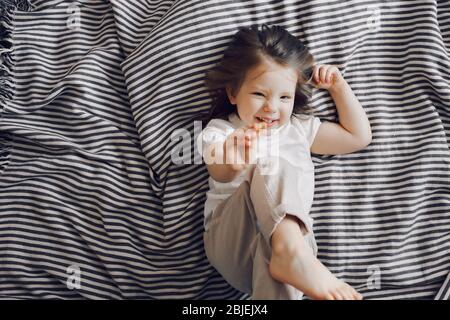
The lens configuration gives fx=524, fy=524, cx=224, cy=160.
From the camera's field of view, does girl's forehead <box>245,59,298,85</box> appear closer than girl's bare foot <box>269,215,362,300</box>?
No

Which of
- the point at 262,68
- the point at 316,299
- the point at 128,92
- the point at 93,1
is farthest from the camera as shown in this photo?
the point at 93,1

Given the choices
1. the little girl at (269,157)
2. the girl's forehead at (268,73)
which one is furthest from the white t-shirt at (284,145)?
the girl's forehead at (268,73)

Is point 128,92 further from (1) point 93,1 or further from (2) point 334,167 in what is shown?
(2) point 334,167

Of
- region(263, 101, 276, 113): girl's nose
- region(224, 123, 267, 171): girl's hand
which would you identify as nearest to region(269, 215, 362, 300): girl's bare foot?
region(224, 123, 267, 171): girl's hand

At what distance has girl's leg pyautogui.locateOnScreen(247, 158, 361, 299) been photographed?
86 cm

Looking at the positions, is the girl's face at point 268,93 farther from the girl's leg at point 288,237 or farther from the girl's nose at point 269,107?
the girl's leg at point 288,237

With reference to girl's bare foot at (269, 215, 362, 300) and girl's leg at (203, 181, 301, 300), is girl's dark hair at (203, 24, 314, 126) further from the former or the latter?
girl's bare foot at (269, 215, 362, 300)

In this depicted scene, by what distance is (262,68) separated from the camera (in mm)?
1007

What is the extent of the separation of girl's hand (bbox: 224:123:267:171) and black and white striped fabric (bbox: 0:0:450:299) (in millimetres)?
137

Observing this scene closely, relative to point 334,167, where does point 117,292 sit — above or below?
below

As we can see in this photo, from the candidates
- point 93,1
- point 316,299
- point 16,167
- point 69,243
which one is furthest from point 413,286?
point 93,1

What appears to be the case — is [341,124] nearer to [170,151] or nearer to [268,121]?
[268,121]

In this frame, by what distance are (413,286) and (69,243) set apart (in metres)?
0.68

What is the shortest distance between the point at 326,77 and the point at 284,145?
0.17 m
